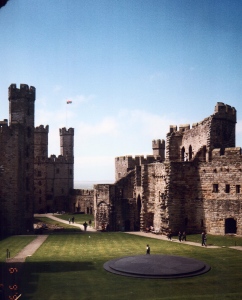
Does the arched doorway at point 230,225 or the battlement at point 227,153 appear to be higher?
the battlement at point 227,153

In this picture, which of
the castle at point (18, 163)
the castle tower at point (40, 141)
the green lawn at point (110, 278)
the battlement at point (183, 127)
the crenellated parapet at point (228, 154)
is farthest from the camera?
the castle tower at point (40, 141)

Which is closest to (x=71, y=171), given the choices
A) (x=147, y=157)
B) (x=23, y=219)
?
(x=147, y=157)

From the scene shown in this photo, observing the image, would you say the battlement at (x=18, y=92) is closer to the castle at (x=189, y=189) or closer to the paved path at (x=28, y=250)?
the castle at (x=189, y=189)

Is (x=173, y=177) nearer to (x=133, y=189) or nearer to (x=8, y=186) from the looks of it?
(x=133, y=189)

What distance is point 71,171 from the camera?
82.4m

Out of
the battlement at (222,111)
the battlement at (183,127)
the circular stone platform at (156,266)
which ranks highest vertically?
the battlement at (222,111)

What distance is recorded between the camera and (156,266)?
74.3ft

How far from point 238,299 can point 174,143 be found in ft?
101

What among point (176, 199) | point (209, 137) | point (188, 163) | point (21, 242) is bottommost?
point (21, 242)

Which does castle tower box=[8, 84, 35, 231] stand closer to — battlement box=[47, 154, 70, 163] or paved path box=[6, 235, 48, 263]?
paved path box=[6, 235, 48, 263]

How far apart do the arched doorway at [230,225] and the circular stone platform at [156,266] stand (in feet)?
42.0

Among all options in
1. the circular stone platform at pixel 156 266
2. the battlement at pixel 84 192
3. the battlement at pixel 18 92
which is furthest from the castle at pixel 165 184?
the battlement at pixel 84 192

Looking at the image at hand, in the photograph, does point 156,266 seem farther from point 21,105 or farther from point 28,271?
point 21,105

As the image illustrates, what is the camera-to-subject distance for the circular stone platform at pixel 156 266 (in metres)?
21.3
